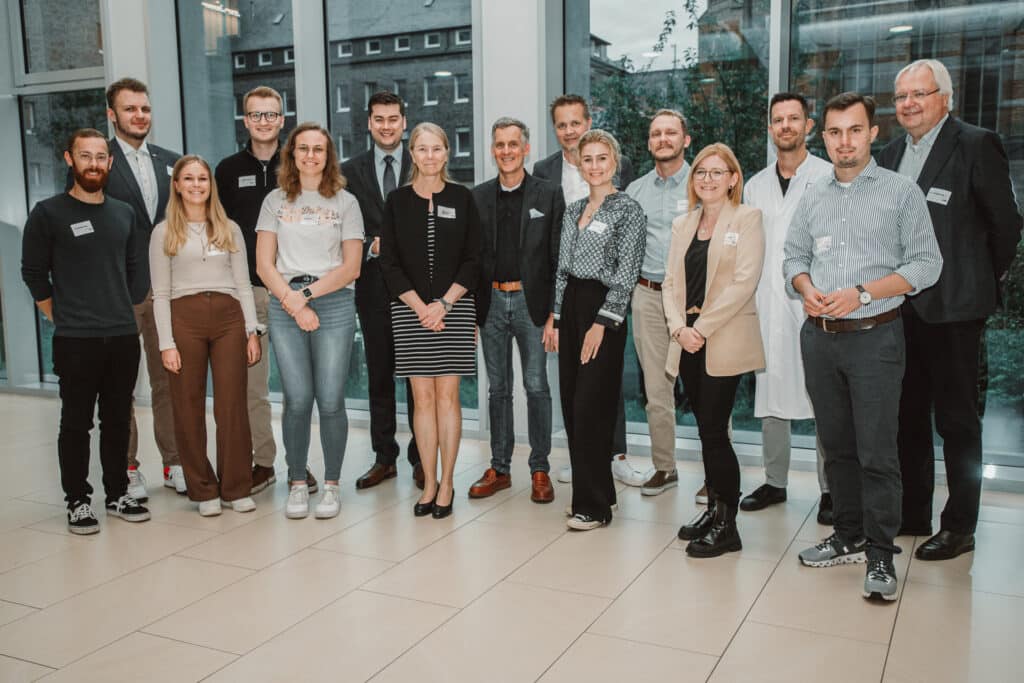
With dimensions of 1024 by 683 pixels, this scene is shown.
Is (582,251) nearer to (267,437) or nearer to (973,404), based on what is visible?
(973,404)

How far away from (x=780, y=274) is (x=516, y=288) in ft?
4.08

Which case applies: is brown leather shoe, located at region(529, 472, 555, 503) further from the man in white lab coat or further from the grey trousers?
the grey trousers

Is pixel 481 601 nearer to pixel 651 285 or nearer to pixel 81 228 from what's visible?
pixel 651 285

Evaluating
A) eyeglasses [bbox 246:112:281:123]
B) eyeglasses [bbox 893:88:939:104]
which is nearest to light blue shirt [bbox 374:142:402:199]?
eyeglasses [bbox 246:112:281:123]

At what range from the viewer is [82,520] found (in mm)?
4004

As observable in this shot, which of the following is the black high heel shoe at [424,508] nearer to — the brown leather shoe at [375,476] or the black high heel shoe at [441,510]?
the black high heel shoe at [441,510]

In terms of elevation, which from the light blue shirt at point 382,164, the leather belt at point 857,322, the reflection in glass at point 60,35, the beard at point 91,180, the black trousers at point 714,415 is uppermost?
the reflection in glass at point 60,35

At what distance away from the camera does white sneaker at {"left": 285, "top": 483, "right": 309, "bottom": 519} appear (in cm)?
417

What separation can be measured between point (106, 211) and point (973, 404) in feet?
12.5

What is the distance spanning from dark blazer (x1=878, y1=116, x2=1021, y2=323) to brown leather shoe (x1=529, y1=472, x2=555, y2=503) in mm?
1927

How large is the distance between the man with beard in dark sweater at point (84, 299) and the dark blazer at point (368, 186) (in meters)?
1.13

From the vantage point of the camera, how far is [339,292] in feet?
13.6

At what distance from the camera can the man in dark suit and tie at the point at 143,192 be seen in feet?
14.7

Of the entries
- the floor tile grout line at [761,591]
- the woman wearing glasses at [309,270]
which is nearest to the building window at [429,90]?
the woman wearing glasses at [309,270]
